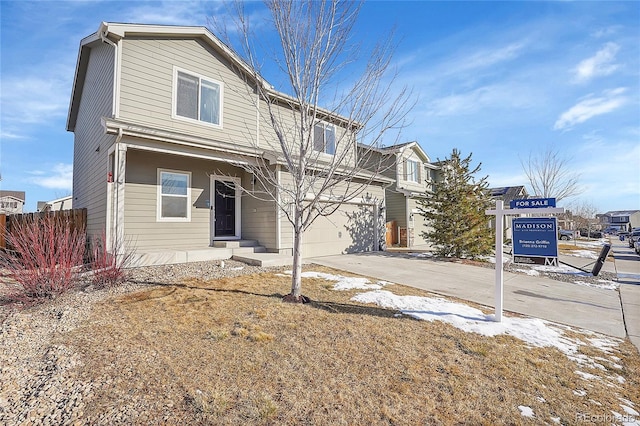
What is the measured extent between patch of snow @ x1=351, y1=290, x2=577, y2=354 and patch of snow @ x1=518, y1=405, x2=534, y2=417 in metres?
1.60

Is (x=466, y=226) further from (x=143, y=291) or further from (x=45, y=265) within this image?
(x=45, y=265)

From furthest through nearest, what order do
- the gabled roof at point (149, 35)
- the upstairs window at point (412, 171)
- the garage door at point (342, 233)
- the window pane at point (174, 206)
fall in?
the upstairs window at point (412, 171)
the garage door at point (342, 233)
the window pane at point (174, 206)
the gabled roof at point (149, 35)

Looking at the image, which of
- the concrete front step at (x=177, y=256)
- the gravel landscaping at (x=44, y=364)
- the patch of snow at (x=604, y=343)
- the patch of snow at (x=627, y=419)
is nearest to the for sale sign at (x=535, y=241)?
the patch of snow at (x=604, y=343)

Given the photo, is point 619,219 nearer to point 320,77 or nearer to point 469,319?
point 469,319

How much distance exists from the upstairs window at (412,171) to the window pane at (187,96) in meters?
13.7

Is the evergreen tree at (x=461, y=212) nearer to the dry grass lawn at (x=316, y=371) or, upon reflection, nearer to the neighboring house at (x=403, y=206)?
the neighboring house at (x=403, y=206)

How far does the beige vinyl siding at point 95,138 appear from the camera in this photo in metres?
8.84

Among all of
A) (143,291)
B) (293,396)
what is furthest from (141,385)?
(143,291)

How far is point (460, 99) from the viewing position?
384 inches

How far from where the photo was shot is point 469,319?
460 centimetres

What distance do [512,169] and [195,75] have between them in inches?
858

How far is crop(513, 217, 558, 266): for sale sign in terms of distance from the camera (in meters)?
10.2

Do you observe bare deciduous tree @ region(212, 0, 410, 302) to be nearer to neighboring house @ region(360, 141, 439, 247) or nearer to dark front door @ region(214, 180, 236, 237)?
dark front door @ region(214, 180, 236, 237)

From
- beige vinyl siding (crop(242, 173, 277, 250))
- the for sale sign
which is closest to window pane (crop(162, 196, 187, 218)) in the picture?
beige vinyl siding (crop(242, 173, 277, 250))
